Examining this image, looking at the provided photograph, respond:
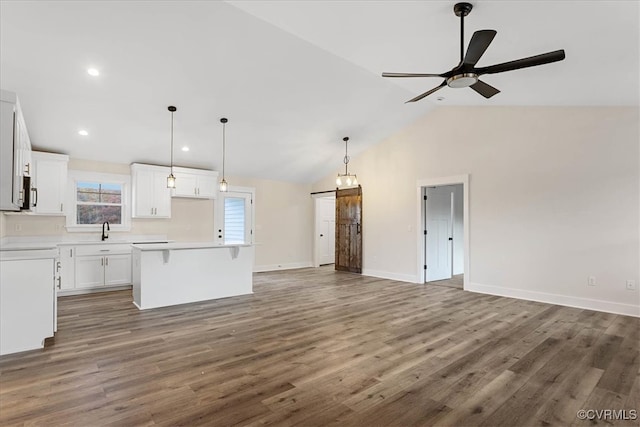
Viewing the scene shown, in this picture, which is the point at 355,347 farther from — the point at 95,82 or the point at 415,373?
the point at 95,82

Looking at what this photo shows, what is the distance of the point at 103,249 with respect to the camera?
5707mm

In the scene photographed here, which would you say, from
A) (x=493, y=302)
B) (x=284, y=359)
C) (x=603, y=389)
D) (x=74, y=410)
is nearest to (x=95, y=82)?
(x=74, y=410)

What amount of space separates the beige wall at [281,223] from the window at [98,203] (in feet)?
7.72

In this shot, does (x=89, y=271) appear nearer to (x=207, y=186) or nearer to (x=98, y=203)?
(x=98, y=203)

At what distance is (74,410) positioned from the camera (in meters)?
2.14

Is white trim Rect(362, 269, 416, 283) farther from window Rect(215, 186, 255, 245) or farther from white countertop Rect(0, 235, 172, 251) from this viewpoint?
white countertop Rect(0, 235, 172, 251)

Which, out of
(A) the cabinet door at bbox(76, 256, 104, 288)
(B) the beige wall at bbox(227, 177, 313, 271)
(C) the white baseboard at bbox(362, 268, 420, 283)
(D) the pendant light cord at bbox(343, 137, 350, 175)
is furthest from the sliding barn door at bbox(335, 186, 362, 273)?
(A) the cabinet door at bbox(76, 256, 104, 288)

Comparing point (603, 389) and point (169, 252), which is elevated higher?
point (169, 252)

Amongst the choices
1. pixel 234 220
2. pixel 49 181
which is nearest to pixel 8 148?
pixel 49 181

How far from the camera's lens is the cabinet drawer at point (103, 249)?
18.1 feet

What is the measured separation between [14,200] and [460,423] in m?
4.27

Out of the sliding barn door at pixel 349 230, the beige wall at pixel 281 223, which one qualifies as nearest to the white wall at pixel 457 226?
the sliding barn door at pixel 349 230

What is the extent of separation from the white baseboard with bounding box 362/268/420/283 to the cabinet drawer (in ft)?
16.4

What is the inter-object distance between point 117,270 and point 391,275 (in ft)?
17.7
